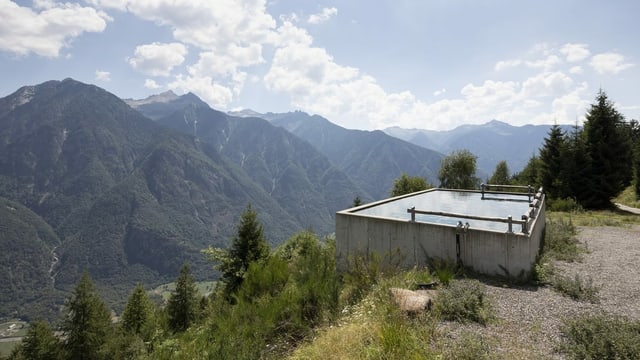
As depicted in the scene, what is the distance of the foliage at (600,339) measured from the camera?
15.3 feet

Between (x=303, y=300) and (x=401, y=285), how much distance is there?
2159mm

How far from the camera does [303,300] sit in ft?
20.7

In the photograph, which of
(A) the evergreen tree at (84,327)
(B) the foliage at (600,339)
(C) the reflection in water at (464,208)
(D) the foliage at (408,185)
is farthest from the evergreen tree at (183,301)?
(B) the foliage at (600,339)

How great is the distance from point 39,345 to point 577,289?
141 ft

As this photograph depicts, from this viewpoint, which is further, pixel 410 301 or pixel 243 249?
pixel 243 249

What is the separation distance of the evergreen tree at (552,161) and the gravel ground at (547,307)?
68.6 ft

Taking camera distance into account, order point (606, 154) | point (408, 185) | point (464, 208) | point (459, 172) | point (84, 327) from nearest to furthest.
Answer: point (464, 208)
point (606, 154)
point (84, 327)
point (408, 185)
point (459, 172)

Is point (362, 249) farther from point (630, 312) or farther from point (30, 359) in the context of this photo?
point (30, 359)

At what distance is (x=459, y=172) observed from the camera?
39.2 meters

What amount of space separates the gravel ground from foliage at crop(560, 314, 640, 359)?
0.19m

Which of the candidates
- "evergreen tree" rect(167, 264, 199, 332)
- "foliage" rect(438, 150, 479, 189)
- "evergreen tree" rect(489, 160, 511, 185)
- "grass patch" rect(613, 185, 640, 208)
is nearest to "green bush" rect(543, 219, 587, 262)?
"grass patch" rect(613, 185, 640, 208)

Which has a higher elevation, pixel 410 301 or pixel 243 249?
pixel 410 301

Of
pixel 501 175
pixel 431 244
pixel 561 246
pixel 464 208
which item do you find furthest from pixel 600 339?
pixel 501 175

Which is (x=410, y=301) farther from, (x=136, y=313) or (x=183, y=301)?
(x=136, y=313)
